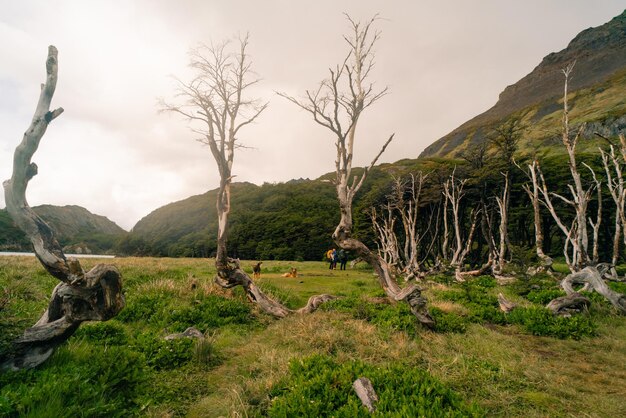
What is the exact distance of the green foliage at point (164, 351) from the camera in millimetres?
6781

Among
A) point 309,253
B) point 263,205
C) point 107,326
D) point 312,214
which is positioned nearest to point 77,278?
point 107,326

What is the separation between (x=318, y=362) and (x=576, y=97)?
145m

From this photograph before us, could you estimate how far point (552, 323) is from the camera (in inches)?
378

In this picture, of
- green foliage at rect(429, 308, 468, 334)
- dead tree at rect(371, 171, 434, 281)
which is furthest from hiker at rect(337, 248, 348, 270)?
green foliage at rect(429, 308, 468, 334)

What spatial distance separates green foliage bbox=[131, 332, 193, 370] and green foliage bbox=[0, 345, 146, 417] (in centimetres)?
97

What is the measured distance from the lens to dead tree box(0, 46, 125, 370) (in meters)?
4.79

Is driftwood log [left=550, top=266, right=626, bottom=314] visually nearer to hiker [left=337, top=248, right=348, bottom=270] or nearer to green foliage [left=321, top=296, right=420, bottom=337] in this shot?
green foliage [left=321, top=296, right=420, bottom=337]

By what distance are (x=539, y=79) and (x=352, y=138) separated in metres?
234

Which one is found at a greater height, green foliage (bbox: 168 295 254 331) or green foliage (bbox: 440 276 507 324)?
green foliage (bbox: 168 295 254 331)

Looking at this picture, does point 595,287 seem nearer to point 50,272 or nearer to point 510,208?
point 50,272

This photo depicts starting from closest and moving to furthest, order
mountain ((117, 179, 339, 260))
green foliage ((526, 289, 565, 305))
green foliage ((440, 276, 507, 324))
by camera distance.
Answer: green foliage ((440, 276, 507, 324)) → green foliage ((526, 289, 565, 305)) → mountain ((117, 179, 339, 260))

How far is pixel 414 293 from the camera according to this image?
9.96 metres

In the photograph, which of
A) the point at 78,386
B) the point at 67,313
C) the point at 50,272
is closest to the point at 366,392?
the point at 78,386

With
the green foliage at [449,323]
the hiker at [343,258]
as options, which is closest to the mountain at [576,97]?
the hiker at [343,258]
